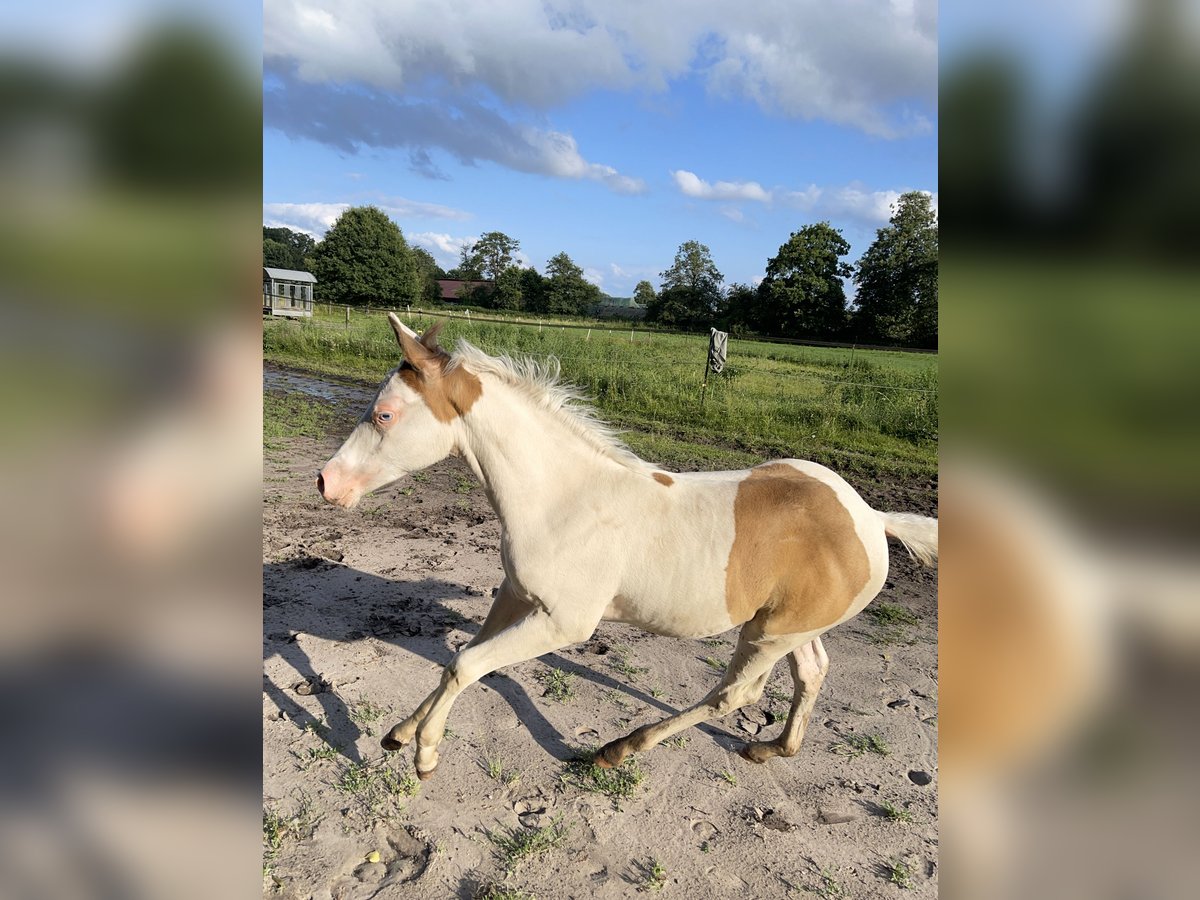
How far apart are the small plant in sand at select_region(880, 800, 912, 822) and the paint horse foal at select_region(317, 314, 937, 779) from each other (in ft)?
2.77

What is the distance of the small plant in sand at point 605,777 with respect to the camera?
115 inches

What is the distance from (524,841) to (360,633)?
6.50 feet

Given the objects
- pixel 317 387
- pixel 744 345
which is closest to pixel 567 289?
pixel 744 345

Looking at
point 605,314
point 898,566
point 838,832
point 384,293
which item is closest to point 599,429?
point 838,832

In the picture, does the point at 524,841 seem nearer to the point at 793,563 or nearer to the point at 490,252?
the point at 793,563

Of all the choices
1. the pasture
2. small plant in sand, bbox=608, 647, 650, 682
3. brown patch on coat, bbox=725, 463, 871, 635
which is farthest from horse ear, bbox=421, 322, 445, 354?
small plant in sand, bbox=608, 647, 650, 682

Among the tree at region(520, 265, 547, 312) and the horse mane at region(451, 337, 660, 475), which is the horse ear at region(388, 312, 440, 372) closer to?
the horse mane at region(451, 337, 660, 475)

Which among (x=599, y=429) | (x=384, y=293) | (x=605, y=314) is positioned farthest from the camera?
(x=605, y=314)

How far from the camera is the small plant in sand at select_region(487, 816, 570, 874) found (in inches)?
98.9

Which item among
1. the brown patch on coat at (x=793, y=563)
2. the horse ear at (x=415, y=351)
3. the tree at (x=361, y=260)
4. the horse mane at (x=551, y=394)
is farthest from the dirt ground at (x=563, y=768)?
the tree at (x=361, y=260)

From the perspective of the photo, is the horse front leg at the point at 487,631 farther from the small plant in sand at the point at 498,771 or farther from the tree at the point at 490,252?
the tree at the point at 490,252
